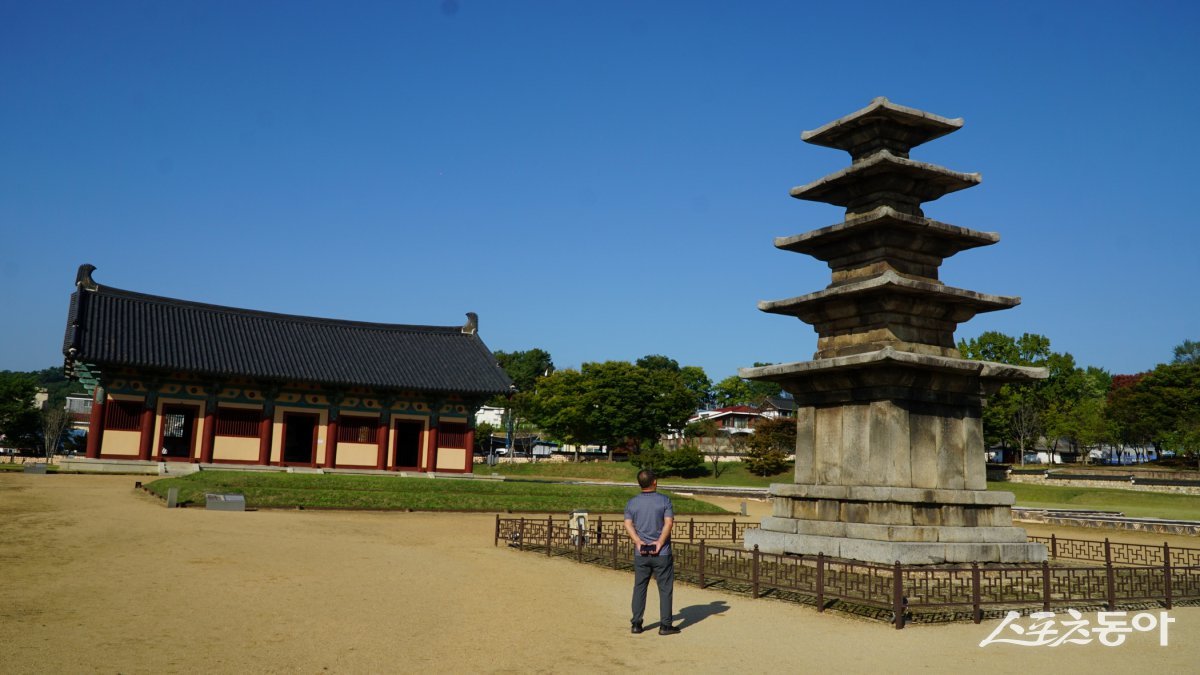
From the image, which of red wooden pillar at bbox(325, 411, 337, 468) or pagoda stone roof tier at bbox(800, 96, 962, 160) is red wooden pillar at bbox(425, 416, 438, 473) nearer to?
red wooden pillar at bbox(325, 411, 337, 468)

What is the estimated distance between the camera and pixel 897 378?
15.9 m

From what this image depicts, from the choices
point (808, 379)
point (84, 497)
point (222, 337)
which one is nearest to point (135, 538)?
point (84, 497)

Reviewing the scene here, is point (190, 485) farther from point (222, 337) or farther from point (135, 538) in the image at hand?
point (222, 337)

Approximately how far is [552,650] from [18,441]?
80209 millimetres

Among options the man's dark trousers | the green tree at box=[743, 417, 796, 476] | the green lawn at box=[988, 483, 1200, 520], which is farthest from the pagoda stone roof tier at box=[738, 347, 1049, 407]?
the green tree at box=[743, 417, 796, 476]

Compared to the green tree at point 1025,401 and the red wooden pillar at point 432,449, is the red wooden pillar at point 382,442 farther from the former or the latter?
the green tree at point 1025,401

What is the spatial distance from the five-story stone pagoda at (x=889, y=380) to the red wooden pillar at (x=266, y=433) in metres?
33.3

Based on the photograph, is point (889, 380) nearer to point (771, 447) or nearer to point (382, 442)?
point (382, 442)

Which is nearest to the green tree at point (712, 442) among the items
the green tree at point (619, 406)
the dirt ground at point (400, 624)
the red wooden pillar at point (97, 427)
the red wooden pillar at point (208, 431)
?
the green tree at point (619, 406)

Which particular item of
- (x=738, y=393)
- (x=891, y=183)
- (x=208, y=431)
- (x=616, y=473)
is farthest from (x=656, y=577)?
(x=738, y=393)

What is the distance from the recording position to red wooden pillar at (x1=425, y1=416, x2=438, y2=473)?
47.7 meters

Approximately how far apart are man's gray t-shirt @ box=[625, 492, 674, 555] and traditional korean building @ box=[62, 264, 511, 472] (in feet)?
123

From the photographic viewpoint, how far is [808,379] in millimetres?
17594

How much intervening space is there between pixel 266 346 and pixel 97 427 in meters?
9.40
